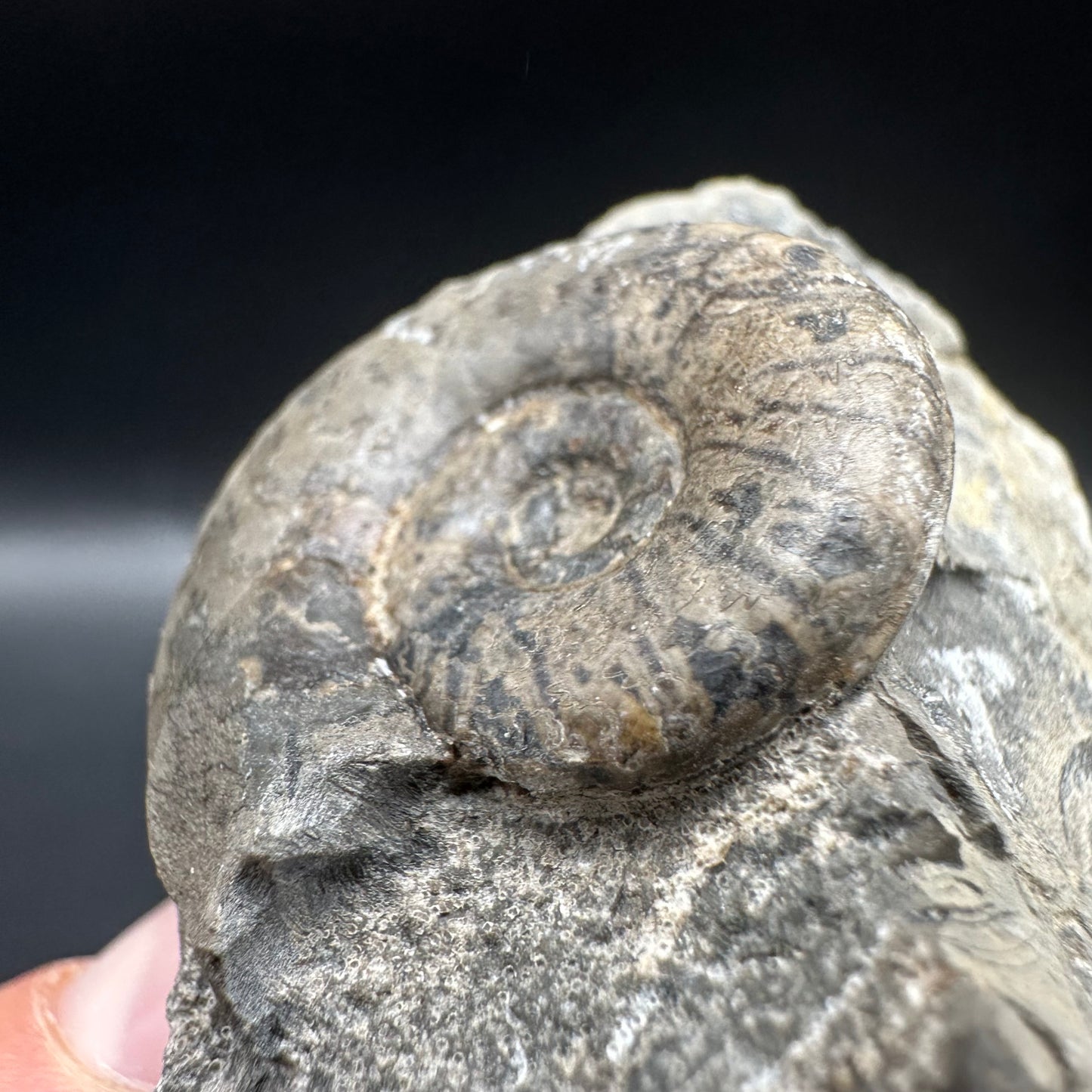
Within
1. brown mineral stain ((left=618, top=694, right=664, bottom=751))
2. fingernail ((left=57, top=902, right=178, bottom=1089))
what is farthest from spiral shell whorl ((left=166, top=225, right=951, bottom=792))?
fingernail ((left=57, top=902, right=178, bottom=1089))

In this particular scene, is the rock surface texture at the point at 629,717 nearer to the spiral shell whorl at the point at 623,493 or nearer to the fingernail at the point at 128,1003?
the spiral shell whorl at the point at 623,493

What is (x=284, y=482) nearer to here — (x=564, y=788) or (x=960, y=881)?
(x=564, y=788)

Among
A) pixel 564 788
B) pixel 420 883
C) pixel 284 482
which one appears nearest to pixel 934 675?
A: pixel 564 788

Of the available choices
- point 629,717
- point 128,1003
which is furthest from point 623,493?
point 128,1003

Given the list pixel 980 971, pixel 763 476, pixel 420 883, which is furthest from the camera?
pixel 420 883

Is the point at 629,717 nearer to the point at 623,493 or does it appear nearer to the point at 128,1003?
the point at 623,493

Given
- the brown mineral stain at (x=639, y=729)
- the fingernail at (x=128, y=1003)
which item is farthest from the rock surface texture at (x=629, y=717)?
the fingernail at (x=128, y=1003)
